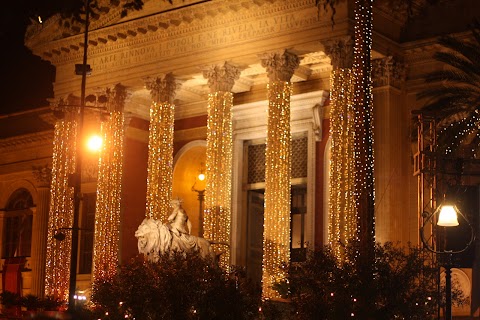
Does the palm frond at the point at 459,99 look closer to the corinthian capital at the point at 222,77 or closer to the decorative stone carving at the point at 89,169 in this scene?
the corinthian capital at the point at 222,77

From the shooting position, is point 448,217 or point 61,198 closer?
point 448,217

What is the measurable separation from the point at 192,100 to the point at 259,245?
20.3ft

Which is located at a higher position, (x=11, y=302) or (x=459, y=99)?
(x=459, y=99)

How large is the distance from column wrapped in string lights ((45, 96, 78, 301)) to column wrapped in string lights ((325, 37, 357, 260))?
1137 cm

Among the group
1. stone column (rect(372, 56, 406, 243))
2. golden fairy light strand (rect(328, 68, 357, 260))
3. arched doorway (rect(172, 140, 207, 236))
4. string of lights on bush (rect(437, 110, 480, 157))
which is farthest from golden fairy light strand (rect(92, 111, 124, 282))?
string of lights on bush (rect(437, 110, 480, 157))

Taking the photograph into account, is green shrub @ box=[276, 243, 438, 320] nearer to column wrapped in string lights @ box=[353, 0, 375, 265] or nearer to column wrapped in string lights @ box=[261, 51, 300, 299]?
column wrapped in string lights @ box=[353, 0, 375, 265]

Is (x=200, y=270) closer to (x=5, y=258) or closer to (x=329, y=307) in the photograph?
(x=329, y=307)

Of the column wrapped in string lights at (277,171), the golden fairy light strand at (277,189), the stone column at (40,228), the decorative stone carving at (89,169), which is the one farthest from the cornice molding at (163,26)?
the stone column at (40,228)

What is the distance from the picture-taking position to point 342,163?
99.8 ft

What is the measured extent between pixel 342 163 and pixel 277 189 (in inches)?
101

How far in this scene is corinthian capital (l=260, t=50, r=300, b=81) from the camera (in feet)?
107

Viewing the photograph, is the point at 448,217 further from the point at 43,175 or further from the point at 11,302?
the point at 43,175

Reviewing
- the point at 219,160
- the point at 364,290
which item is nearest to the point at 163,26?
the point at 219,160

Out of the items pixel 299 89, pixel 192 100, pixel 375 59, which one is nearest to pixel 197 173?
pixel 192 100
